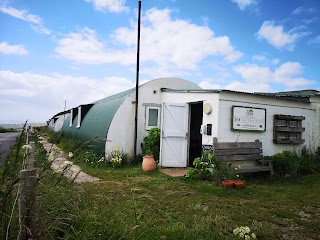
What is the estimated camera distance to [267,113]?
32.1ft

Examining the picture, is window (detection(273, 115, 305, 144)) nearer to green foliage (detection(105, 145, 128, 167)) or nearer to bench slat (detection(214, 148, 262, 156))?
bench slat (detection(214, 148, 262, 156))

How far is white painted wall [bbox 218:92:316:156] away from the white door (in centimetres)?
209

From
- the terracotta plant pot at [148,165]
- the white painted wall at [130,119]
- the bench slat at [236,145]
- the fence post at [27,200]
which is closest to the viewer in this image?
the fence post at [27,200]

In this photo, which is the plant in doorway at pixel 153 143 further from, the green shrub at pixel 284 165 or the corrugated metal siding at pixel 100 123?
the green shrub at pixel 284 165

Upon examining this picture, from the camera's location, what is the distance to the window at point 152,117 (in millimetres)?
11977

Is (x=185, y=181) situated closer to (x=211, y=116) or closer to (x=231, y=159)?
(x=231, y=159)

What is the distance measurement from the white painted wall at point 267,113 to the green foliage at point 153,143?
337cm

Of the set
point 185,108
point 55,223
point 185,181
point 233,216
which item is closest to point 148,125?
point 185,108

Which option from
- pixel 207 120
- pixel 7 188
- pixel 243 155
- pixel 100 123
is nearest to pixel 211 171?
pixel 243 155

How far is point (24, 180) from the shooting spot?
193 centimetres

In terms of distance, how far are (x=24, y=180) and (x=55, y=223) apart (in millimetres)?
679

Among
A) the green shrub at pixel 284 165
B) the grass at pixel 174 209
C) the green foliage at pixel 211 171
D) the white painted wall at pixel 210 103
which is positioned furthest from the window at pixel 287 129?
the green foliage at pixel 211 171

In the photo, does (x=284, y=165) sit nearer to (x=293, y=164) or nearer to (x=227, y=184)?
(x=293, y=164)

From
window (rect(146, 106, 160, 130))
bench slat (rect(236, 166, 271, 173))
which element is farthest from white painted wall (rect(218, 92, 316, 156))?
window (rect(146, 106, 160, 130))
